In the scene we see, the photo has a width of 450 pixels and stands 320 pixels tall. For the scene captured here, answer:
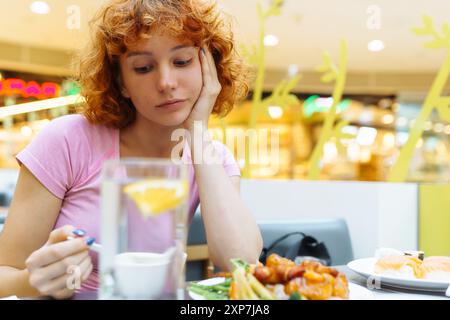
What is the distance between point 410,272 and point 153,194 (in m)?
0.61

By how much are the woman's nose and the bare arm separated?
358 mm

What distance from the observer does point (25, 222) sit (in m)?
1.05

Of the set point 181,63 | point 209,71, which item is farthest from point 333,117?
point 181,63

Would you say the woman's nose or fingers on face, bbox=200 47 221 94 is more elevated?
fingers on face, bbox=200 47 221 94

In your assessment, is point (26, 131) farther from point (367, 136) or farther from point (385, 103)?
point (385, 103)

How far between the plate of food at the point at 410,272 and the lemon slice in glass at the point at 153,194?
0.53 metres

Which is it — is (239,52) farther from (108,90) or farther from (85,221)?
(85,221)

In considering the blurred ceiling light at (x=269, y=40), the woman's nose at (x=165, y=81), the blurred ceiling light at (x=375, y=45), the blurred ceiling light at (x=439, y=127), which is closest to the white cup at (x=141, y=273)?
the woman's nose at (x=165, y=81)

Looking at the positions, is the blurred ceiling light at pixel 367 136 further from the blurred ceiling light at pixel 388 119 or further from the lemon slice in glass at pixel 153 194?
the lemon slice in glass at pixel 153 194

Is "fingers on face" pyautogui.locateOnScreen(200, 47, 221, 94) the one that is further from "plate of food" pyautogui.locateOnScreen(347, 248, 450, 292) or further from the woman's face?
"plate of food" pyautogui.locateOnScreen(347, 248, 450, 292)

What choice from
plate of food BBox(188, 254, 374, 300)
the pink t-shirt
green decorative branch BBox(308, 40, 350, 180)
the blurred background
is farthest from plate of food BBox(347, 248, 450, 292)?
the blurred background

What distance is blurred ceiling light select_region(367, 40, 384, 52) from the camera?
6.34 meters

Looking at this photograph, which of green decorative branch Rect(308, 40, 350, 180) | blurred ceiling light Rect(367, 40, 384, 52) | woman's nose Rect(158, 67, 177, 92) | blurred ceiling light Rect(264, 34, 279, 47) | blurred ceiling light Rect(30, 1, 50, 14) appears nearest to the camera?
woman's nose Rect(158, 67, 177, 92)

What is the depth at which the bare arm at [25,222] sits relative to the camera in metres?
1.04
